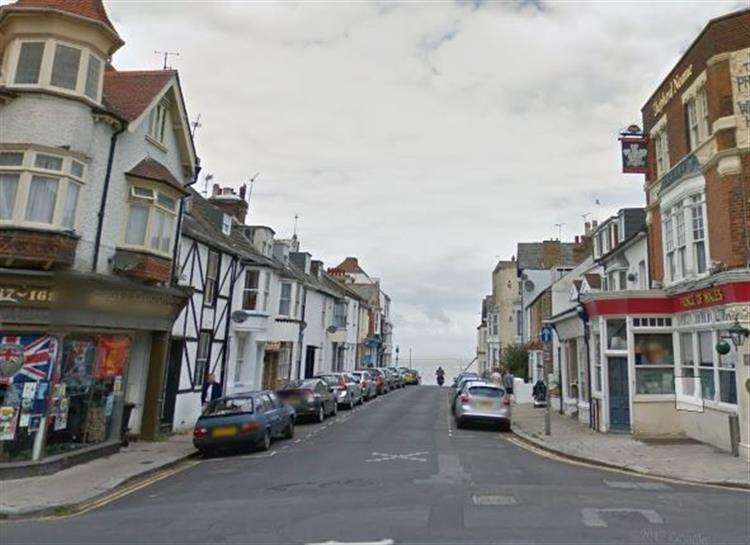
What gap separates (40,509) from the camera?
9.85 meters

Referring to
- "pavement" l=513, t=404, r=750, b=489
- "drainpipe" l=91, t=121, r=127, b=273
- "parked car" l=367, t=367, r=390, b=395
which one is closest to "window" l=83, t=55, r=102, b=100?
"drainpipe" l=91, t=121, r=127, b=273

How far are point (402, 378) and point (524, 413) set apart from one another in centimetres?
3135

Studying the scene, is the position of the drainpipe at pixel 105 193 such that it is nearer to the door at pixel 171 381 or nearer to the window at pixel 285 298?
the door at pixel 171 381

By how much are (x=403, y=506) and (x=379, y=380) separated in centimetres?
3247

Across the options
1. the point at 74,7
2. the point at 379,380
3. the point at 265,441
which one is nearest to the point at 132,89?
the point at 74,7

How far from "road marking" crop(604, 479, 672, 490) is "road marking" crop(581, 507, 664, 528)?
206 cm

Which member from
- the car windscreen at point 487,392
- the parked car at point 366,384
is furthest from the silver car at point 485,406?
the parked car at point 366,384

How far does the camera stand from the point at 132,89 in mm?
17156

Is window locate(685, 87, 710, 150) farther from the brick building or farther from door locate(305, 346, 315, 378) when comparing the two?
door locate(305, 346, 315, 378)

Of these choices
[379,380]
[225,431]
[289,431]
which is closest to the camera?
[225,431]


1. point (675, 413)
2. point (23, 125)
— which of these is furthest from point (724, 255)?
point (23, 125)

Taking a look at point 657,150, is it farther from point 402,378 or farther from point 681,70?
point 402,378

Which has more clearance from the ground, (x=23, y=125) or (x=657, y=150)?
(x=657, y=150)

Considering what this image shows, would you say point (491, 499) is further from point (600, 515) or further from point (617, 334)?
point (617, 334)
